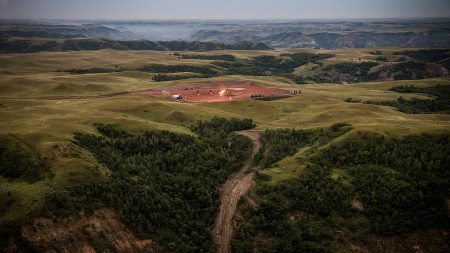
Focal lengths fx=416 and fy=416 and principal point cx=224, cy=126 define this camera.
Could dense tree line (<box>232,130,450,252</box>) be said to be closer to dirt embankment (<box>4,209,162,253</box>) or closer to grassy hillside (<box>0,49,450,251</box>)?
grassy hillside (<box>0,49,450,251</box>)

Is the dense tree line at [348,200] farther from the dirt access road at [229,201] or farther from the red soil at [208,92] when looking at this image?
the red soil at [208,92]

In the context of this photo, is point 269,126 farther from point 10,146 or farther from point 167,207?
point 10,146

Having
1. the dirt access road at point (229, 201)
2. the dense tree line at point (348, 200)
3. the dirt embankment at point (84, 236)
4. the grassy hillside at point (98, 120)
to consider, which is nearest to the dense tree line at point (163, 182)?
the dirt access road at point (229, 201)

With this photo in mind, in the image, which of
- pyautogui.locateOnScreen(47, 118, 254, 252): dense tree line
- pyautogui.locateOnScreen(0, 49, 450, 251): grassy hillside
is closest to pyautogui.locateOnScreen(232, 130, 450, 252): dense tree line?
pyautogui.locateOnScreen(0, 49, 450, 251): grassy hillside

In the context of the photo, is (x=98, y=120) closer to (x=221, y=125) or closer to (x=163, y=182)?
(x=163, y=182)

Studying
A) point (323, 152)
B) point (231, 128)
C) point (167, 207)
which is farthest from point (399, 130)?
point (167, 207)

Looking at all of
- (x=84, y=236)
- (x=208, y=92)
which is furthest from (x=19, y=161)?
(x=208, y=92)
